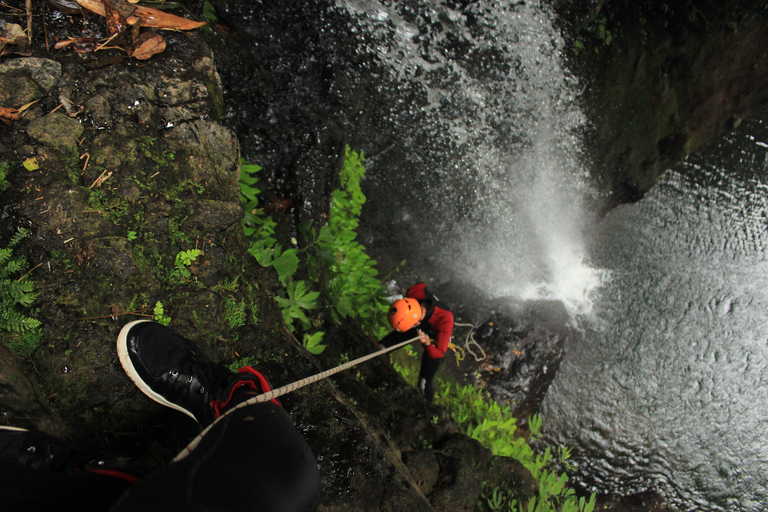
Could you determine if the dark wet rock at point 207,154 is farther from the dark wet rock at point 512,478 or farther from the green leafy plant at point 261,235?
the dark wet rock at point 512,478

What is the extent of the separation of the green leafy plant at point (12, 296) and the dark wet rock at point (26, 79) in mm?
848

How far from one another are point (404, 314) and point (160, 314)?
1.96 meters

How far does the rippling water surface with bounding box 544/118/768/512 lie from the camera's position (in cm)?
448

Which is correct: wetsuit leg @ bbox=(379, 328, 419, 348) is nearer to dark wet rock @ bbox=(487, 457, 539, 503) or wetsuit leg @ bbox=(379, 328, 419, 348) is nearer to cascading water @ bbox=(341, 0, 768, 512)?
cascading water @ bbox=(341, 0, 768, 512)

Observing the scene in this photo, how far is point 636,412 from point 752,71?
515 cm

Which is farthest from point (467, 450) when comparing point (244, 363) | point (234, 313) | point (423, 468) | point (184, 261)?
point (184, 261)

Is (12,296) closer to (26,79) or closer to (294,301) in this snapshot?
(26,79)

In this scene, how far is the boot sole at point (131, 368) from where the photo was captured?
6.15 ft

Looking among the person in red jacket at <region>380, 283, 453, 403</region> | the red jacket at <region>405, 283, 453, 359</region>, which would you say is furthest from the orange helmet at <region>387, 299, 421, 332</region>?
the red jacket at <region>405, 283, 453, 359</region>

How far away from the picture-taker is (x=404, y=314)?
134 inches

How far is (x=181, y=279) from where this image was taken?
86.4 inches

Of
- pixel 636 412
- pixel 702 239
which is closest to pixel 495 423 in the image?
pixel 636 412

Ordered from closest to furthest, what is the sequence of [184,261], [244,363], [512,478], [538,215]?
1. [184,261]
2. [244,363]
3. [512,478]
4. [538,215]

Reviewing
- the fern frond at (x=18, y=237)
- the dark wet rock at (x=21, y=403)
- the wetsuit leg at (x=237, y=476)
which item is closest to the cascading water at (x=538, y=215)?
the fern frond at (x=18, y=237)
